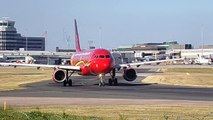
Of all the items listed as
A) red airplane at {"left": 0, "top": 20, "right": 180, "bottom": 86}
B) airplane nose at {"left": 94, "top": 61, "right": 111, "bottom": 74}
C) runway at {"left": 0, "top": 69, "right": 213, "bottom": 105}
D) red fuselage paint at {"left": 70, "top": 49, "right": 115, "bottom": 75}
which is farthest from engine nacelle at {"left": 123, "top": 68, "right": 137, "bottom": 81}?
runway at {"left": 0, "top": 69, "right": 213, "bottom": 105}

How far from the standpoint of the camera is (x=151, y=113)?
24875mm

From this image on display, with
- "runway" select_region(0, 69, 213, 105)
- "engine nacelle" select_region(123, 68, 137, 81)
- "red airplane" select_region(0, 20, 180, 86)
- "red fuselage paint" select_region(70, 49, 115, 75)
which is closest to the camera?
"runway" select_region(0, 69, 213, 105)

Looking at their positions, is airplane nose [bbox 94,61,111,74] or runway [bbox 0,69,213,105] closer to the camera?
runway [bbox 0,69,213,105]

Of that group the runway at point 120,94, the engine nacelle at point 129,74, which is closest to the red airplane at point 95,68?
the engine nacelle at point 129,74

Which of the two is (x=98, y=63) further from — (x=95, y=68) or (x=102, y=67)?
(x=95, y=68)

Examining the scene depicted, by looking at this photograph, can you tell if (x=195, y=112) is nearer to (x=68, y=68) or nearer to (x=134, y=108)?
(x=134, y=108)

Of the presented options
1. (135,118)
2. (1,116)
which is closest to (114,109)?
(135,118)

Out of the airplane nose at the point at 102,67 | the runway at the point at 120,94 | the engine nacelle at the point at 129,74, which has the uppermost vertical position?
the airplane nose at the point at 102,67

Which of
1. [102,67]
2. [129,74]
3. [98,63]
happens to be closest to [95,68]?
[98,63]

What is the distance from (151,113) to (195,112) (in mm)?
2258

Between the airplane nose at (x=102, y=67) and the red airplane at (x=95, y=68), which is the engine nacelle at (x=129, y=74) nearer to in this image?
the red airplane at (x=95, y=68)

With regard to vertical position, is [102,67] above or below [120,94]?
above

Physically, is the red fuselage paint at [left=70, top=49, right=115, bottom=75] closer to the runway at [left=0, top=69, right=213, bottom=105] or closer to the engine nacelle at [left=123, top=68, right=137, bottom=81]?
the engine nacelle at [left=123, top=68, right=137, bottom=81]

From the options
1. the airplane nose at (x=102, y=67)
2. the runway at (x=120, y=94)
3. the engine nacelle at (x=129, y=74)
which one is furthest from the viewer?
the engine nacelle at (x=129, y=74)
